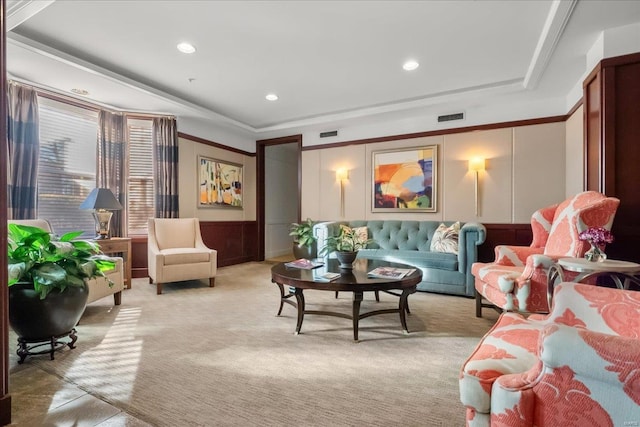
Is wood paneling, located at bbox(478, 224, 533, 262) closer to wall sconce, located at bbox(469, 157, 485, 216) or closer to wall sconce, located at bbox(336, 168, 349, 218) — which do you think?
wall sconce, located at bbox(469, 157, 485, 216)

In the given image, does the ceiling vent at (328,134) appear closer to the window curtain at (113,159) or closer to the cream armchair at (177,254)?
the cream armchair at (177,254)

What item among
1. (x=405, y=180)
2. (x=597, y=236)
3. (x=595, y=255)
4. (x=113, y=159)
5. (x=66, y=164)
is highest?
(x=113, y=159)

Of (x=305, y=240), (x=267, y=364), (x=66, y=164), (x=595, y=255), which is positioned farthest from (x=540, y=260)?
(x=66, y=164)

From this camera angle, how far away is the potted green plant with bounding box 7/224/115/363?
191cm

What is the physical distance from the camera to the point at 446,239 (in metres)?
4.00

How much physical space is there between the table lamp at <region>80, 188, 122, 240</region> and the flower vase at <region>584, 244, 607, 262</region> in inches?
177

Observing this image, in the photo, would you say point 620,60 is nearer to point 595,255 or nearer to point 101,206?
point 595,255

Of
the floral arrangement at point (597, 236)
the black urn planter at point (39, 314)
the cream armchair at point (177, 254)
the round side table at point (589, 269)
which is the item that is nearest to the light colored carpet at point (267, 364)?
the black urn planter at point (39, 314)

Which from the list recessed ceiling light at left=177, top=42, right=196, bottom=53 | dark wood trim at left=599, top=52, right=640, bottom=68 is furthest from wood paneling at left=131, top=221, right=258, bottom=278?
dark wood trim at left=599, top=52, right=640, bottom=68

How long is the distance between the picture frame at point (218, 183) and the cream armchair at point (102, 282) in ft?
7.32

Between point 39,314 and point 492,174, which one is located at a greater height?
point 492,174

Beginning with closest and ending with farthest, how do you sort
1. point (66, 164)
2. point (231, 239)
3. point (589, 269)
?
point (589, 269), point (66, 164), point (231, 239)

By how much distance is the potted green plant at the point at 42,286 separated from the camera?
191 centimetres

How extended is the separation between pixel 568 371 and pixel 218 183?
545 cm
